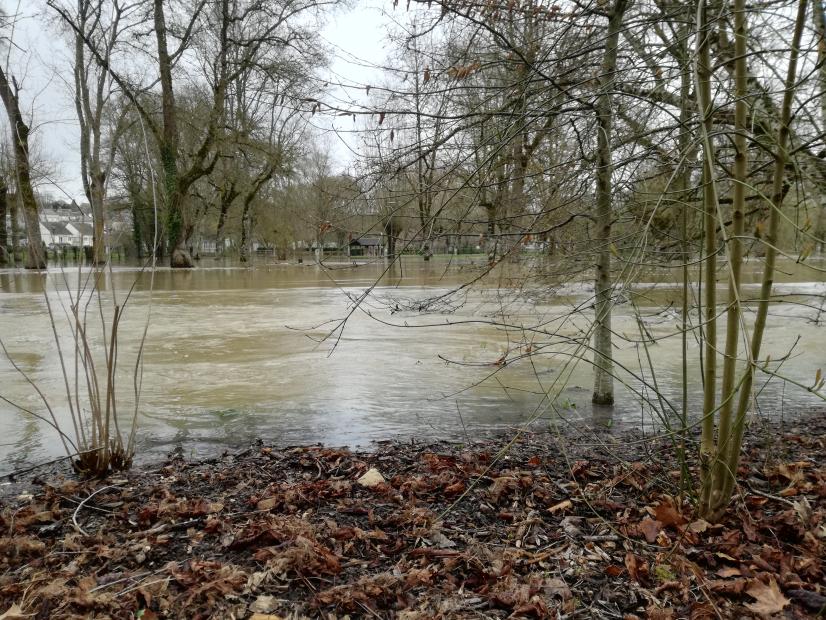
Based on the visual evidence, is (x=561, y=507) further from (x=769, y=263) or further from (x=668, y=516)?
(x=769, y=263)

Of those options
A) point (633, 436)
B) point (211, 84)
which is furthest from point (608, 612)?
point (211, 84)

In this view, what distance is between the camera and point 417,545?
8.55 ft

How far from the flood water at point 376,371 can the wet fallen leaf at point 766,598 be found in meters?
0.81

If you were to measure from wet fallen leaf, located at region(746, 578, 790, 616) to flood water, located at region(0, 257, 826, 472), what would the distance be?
81cm

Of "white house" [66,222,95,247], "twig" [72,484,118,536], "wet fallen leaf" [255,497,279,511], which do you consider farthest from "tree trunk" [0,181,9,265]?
"wet fallen leaf" [255,497,279,511]

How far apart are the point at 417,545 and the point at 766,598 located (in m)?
1.34

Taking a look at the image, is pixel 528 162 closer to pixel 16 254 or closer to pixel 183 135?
pixel 183 135

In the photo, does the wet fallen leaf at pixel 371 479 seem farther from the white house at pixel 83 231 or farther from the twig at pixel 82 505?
the white house at pixel 83 231

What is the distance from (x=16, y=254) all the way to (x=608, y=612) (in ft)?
142

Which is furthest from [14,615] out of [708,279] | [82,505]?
[708,279]

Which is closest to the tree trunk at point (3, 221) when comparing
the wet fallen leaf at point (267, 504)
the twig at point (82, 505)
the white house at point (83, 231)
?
the white house at point (83, 231)

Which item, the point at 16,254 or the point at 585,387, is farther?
the point at 16,254

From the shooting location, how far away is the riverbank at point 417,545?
2.13 m

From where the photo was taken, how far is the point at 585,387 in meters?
6.82
